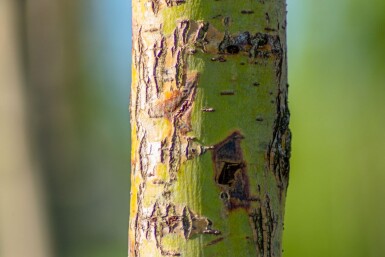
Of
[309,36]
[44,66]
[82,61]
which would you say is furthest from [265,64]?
[309,36]

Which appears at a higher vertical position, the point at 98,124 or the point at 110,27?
the point at 110,27

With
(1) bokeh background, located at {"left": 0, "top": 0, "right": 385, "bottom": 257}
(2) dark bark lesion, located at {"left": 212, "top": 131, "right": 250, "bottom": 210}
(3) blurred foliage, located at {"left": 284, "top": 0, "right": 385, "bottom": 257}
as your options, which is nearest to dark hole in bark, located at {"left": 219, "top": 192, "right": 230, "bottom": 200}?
(2) dark bark lesion, located at {"left": 212, "top": 131, "right": 250, "bottom": 210}

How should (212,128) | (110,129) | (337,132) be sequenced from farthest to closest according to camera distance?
(337,132) < (110,129) < (212,128)

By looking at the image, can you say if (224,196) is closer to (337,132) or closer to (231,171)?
(231,171)

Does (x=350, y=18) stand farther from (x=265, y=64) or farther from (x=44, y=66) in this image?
(x=265, y=64)

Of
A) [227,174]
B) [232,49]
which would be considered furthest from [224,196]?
[232,49]

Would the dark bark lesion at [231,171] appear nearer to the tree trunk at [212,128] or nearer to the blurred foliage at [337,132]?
the tree trunk at [212,128]

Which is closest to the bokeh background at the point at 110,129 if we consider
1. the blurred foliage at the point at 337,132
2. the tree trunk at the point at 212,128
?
the blurred foliage at the point at 337,132
